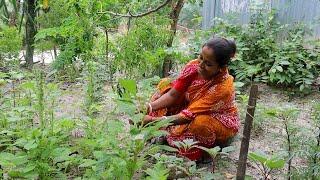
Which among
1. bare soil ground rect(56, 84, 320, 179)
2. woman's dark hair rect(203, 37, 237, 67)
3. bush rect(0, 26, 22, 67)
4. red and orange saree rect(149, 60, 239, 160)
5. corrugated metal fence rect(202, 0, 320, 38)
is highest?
corrugated metal fence rect(202, 0, 320, 38)

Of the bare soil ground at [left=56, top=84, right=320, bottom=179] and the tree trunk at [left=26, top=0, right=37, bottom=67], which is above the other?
the tree trunk at [left=26, top=0, right=37, bottom=67]

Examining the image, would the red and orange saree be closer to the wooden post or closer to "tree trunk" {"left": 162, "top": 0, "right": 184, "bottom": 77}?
the wooden post

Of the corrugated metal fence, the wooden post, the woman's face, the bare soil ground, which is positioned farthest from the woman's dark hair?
the corrugated metal fence

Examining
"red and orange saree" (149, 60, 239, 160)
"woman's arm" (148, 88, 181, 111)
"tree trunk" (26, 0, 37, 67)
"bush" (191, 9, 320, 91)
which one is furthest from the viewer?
"tree trunk" (26, 0, 37, 67)

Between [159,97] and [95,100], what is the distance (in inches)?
26.4

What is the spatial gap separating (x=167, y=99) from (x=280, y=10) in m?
3.64

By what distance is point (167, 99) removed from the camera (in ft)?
10.7

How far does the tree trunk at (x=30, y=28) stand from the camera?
617cm

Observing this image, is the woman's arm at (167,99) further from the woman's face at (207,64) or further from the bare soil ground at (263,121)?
the bare soil ground at (263,121)

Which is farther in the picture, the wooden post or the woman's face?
the woman's face

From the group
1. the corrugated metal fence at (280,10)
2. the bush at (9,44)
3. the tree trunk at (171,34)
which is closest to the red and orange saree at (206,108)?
the tree trunk at (171,34)

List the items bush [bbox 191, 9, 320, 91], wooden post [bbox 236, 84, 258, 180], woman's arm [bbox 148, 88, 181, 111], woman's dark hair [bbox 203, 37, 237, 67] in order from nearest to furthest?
wooden post [bbox 236, 84, 258, 180] → woman's dark hair [bbox 203, 37, 237, 67] → woman's arm [bbox 148, 88, 181, 111] → bush [bbox 191, 9, 320, 91]

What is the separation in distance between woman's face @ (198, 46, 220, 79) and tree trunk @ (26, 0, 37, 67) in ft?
12.5

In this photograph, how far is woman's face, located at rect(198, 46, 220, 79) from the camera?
113 inches
